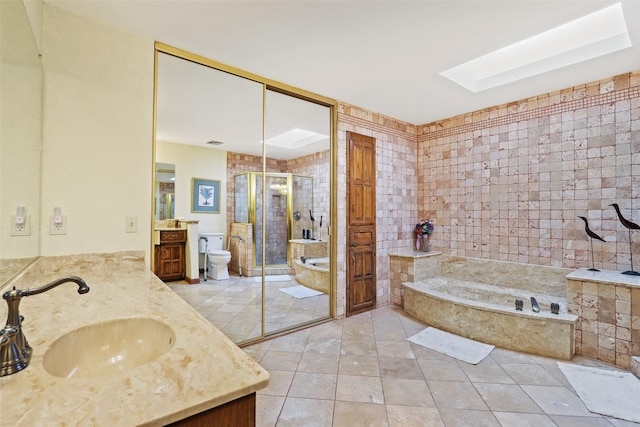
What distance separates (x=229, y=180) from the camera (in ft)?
17.1

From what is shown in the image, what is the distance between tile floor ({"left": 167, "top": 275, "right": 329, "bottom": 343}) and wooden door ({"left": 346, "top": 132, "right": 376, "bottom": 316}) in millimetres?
475

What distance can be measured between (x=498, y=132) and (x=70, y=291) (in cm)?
421

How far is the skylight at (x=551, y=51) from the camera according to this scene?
7.39ft

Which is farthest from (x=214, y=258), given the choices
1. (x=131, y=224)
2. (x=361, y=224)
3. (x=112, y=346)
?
(x=112, y=346)

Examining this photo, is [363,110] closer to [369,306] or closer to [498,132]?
[498,132]

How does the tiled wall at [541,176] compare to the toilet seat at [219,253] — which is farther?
the toilet seat at [219,253]

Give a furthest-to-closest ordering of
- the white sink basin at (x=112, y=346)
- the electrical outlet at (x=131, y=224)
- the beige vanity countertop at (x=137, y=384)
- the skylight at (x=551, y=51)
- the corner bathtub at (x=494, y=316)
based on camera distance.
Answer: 1. the corner bathtub at (x=494, y=316)
2. the skylight at (x=551, y=51)
3. the electrical outlet at (x=131, y=224)
4. the white sink basin at (x=112, y=346)
5. the beige vanity countertop at (x=137, y=384)

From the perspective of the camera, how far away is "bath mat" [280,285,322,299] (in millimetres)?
3984

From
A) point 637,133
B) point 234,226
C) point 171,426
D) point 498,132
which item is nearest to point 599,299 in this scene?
point 637,133

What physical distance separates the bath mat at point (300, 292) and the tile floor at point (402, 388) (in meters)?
1.14

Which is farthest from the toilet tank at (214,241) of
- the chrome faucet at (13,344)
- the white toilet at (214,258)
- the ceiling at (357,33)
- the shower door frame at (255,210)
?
the chrome faucet at (13,344)

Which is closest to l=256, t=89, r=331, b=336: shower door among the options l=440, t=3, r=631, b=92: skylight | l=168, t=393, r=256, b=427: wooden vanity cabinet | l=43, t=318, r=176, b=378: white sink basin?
l=440, t=3, r=631, b=92: skylight

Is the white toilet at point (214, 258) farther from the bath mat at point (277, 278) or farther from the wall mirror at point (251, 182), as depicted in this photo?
the bath mat at point (277, 278)

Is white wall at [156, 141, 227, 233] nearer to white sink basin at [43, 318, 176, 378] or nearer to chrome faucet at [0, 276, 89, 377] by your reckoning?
white sink basin at [43, 318, 176, 378]
